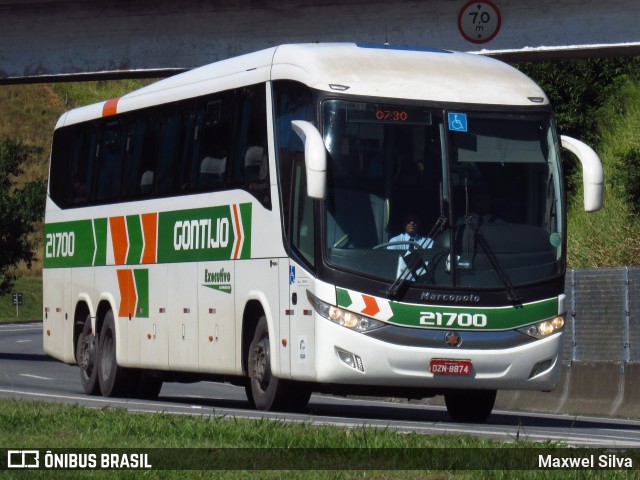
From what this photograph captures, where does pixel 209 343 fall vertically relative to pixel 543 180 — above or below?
below

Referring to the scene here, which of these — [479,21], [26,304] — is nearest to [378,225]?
[479,21]

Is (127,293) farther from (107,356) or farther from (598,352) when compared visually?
(598,352)

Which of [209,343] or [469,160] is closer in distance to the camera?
[469,160]

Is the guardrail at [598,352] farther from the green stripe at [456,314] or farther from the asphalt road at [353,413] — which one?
the green stripe at [456,314]

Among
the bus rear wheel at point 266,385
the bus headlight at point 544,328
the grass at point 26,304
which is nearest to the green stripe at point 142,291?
the bus rear wheel at point 266,385

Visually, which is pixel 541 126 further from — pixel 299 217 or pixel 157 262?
pixel 157 262

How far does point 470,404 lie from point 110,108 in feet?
22.9

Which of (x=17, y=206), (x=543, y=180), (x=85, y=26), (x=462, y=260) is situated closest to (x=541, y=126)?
(x=543, y=180)

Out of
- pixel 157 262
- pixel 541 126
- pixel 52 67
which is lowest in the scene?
pixel 157 262

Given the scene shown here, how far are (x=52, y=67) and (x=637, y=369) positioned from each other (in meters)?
12.5

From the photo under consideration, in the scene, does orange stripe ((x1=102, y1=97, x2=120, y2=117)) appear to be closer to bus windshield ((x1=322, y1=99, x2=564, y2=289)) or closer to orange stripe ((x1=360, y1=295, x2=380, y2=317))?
bus windshield ((x1=322, y1=99, x2=564, y2=289))

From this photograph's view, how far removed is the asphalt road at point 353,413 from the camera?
14.2m

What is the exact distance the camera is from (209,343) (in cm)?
1881

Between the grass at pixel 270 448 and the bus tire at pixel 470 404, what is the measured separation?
439 centimetres
